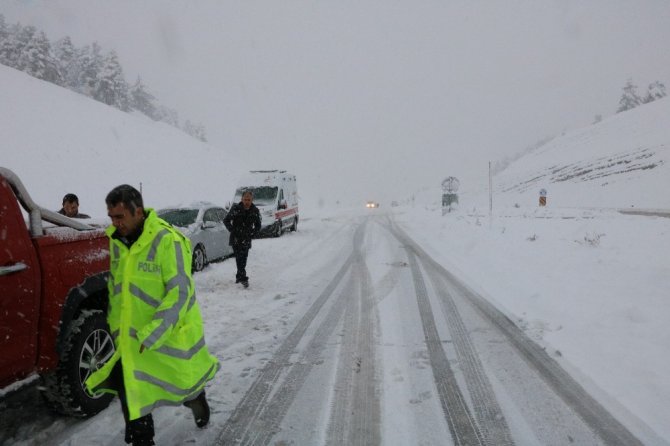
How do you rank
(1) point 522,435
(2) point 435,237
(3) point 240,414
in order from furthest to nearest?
(2) point 435,237 < (3) point 240,414 < (1) point 522,435

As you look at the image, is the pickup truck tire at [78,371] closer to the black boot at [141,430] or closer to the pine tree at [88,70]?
the black boot at [141,430]

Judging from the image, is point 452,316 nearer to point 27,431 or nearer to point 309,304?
point 309,304

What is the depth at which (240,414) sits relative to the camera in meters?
3.38

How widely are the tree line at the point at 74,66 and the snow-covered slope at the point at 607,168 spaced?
59.7 metres

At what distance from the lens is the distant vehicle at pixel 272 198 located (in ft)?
55.0

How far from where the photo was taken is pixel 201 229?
991 cm

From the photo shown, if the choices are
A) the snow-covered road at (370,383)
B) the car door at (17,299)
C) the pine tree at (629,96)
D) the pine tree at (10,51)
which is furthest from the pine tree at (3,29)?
the pine tree at (629,96)

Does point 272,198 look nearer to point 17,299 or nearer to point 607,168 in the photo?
point 17,299

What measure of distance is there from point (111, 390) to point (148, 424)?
33 cm

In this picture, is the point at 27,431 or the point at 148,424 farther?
the point at 27,431

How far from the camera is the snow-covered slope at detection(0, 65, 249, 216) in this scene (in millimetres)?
26797

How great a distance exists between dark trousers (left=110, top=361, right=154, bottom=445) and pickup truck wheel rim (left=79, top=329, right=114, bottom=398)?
Answer: 933 millimetres

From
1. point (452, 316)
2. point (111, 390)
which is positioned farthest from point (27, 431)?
point (452, 316)

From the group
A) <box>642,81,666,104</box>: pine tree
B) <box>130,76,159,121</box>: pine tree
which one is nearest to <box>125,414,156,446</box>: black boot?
<box>130,76,159,121</box>: pine tree
